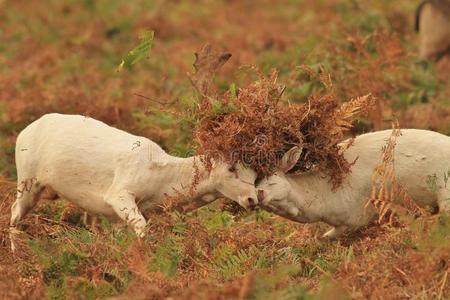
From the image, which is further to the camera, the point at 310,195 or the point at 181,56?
the point at 181,56

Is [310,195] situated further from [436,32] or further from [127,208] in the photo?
[436,32]

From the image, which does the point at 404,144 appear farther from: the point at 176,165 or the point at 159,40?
the point at 159,40

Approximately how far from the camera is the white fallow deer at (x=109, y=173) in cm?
796

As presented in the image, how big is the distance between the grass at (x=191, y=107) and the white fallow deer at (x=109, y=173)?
21 centimetres

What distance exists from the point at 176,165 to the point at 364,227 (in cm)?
160

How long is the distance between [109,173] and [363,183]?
6.64 ft

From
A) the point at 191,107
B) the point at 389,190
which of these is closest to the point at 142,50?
the point at 191,107

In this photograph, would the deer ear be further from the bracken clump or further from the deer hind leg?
the deer hind leg

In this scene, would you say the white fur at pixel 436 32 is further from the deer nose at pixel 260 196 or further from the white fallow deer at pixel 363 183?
the deer nose at pixel 260 196

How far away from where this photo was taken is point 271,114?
7.84 m

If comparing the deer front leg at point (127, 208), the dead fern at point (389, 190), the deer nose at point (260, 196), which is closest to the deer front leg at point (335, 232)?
the dead fern at point (389, 190)

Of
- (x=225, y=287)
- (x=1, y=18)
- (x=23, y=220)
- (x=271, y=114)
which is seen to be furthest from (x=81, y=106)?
(x=1, y=18)

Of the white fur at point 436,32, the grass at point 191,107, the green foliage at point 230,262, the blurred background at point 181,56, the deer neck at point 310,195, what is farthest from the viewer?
the white fur at point 436,32

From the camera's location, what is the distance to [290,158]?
25.9 feet
